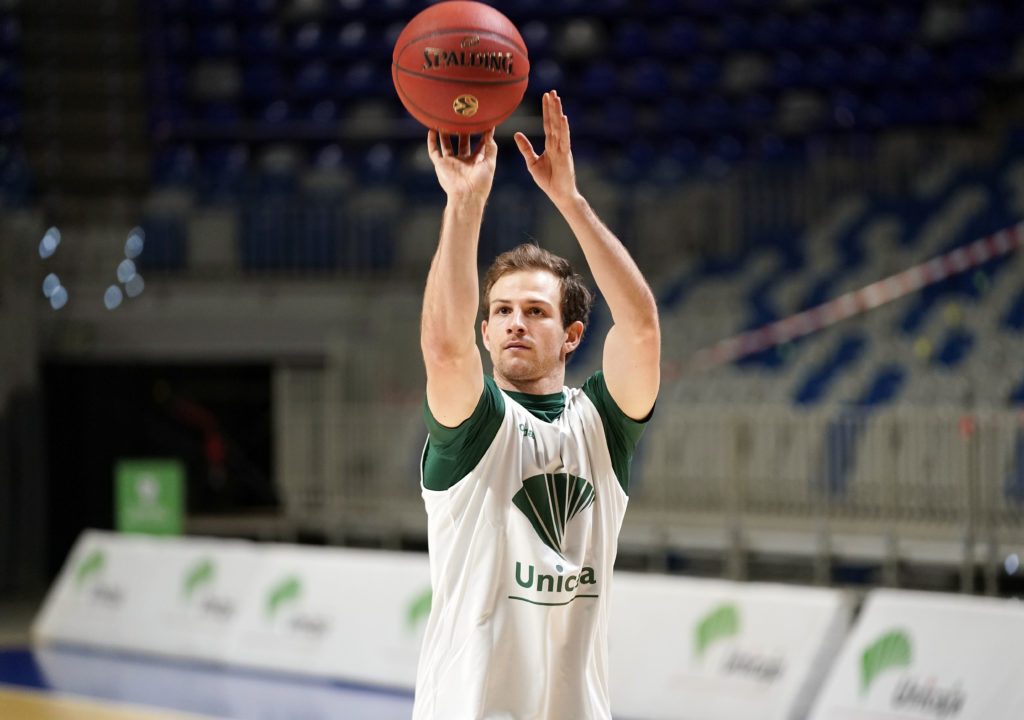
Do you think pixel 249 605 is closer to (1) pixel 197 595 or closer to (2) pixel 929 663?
(1) pixel 197 595

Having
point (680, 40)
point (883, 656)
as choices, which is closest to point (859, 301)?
point (680, 40)

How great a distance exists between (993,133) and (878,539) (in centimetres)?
660

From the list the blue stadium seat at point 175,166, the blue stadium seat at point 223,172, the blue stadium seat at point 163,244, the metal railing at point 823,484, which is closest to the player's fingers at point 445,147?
the metal railing at point 823,484

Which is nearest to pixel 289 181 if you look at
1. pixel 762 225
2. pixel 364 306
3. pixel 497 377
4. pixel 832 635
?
pixel 364 306

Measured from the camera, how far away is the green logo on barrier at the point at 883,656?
18.8ft

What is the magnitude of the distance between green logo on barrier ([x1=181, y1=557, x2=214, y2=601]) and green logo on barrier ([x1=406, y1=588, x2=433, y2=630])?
71.9 inches

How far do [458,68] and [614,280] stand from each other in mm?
571

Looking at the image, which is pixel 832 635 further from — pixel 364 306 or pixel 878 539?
pixel 364 306

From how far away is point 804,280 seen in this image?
1147cm

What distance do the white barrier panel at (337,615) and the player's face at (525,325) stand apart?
481 centimetres

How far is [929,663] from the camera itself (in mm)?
5621

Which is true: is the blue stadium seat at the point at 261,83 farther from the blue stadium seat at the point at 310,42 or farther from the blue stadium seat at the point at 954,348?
the blue stadium seat at the point at 954,348

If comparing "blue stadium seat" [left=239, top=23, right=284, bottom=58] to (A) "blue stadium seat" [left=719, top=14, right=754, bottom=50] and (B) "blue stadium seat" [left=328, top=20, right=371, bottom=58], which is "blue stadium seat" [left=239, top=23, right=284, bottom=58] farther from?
(A) "blue stadium seat" [left=719, top=14, right=754, bottom=50]

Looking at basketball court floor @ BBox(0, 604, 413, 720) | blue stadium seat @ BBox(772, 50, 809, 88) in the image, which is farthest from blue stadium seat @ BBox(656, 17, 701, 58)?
basketball court floor @ BBox(0, 604, 413, 720)
